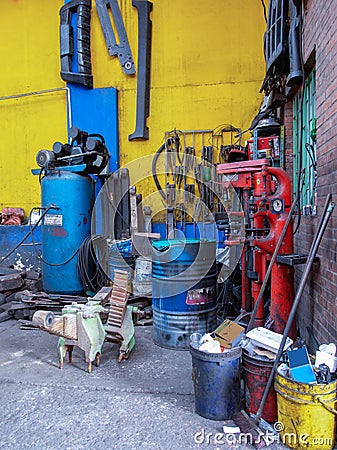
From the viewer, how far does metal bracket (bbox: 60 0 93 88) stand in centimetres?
614

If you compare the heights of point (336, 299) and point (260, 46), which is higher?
point (260, 46)

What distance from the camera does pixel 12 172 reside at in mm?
6703

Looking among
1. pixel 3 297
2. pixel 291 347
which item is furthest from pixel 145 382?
pixel 3 297

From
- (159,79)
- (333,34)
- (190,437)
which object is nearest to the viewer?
(190,437)

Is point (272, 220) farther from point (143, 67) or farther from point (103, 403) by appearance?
point (143, 67)

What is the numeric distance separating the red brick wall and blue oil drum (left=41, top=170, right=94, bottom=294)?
9.17ft

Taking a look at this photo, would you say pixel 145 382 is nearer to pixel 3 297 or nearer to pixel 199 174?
pixel 3 297

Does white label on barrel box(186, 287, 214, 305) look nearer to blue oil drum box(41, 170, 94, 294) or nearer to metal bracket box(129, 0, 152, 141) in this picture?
blue oil drum box(41, 170, 94, 294)

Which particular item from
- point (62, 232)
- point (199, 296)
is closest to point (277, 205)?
point (199, 296)

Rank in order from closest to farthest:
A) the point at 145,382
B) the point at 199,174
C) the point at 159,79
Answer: the point at 145,382
the point at 199,174
the point at 159,79

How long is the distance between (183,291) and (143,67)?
12.9ft

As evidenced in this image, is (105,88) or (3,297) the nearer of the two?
(3,297)

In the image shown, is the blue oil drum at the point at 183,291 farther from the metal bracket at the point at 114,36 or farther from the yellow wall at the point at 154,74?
the metal bracket at the point at 114,36

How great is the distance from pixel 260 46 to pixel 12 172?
4379 mm
